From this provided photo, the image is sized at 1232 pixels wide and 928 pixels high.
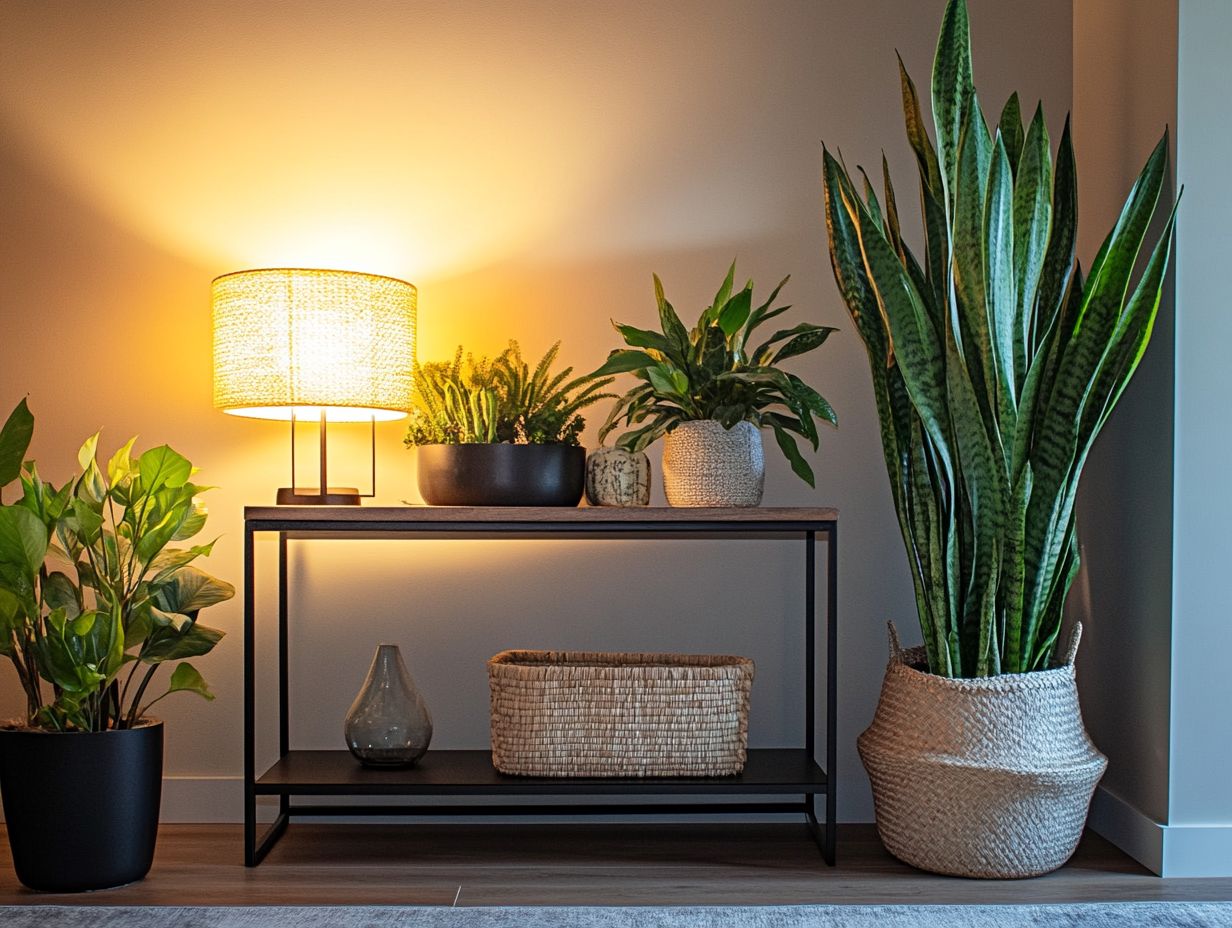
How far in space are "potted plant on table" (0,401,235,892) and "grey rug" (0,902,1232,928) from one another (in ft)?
0.35

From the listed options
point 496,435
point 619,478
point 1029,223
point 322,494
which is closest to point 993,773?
point 619,478

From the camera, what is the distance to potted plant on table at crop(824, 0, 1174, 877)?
1.79 m

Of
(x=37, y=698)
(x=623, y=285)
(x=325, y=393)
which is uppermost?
(x=623, y=285)

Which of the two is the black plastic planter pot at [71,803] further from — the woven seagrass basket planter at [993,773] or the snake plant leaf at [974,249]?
the snake plant leaf at [974,249]

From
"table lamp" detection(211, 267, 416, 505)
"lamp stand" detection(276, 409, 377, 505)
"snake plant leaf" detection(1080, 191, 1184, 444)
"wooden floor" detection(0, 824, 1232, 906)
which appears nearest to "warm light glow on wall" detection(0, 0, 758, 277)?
"table lamp" detection(211, 267, 416, 505)

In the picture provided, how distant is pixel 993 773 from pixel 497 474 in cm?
93

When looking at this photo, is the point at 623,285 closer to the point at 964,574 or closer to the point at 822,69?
the point at 822,69

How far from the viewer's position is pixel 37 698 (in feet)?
6.06

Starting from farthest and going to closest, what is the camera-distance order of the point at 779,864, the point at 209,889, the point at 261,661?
1. the point at 261,661
2. the point at 779,864
3. the point at 209,889

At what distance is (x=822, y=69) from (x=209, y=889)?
6.22ft

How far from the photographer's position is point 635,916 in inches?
65.6

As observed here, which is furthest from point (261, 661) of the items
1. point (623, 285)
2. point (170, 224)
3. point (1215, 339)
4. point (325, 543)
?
point (1215, 339)

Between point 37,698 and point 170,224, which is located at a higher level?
point 170,224

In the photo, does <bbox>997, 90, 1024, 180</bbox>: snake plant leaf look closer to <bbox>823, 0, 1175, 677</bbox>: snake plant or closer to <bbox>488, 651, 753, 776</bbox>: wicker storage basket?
<bbox>823, 0, 1175, 677</bbox>: snake plant
